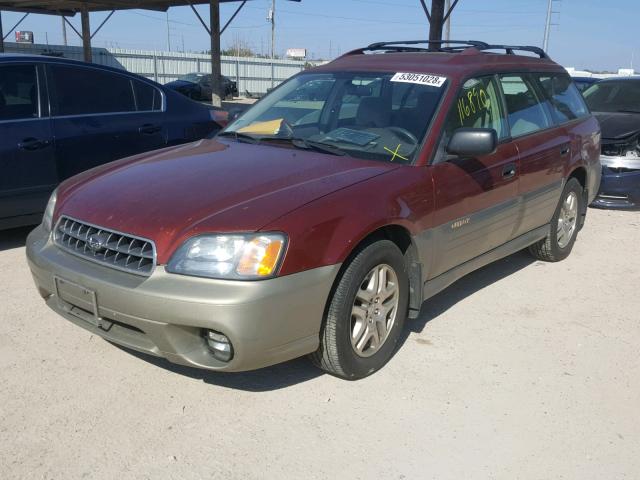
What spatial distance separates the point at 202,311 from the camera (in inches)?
104

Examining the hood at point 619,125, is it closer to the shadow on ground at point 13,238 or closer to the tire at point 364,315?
the tire at point 364,315

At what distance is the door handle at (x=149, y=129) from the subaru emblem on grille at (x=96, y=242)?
120 inches

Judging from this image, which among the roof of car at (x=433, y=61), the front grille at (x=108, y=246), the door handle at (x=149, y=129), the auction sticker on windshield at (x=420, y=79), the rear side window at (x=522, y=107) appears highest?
the roof of car at (x=433, y=61)

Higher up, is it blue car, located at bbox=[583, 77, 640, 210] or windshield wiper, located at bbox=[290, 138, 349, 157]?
windshield wiper, located at bbox=[290, 138, 349, 157]

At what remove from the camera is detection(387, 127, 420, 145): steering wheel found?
364 cm

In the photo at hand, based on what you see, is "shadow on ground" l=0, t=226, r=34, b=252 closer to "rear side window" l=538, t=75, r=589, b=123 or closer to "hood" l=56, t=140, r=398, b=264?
"hood" l=56, t=140, r=398, b=264

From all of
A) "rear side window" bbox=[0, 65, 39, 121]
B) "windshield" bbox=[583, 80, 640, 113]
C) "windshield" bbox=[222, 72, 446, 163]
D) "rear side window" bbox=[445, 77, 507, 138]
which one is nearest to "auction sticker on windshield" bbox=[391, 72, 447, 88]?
"windshield" bbox=[222, 72, 446, 163]

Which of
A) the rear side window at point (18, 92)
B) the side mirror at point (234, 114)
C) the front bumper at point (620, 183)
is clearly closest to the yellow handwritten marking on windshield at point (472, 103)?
the side mirror at point (234, 114)

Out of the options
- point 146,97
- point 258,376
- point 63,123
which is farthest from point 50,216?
point 146,97

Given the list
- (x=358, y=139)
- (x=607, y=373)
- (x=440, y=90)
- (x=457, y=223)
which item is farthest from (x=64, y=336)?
(x=607, y=373)

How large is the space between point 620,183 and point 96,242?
6.49 m

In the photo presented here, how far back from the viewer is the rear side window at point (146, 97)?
19.5 feet

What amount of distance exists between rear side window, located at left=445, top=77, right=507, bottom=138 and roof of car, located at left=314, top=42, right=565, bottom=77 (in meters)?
0.10

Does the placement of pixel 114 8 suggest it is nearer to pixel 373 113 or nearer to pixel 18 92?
pixel 18 92
